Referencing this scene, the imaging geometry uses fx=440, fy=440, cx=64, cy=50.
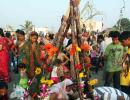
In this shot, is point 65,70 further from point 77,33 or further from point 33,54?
point 77,33

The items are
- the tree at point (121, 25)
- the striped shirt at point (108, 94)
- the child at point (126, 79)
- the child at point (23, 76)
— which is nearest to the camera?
the striped shirt at point (108, 94)

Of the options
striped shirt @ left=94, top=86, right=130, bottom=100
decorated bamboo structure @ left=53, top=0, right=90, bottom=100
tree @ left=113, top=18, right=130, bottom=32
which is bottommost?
striped shirt @ left=94, top=86, right=130, bottom=100

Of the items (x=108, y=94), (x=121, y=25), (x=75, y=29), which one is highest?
(x=121, y=25)

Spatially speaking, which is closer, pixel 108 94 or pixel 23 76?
pixel 108 94

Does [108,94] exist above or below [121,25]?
below

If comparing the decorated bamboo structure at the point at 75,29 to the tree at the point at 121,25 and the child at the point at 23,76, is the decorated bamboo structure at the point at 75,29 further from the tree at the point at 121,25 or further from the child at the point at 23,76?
the tree at the point at 121,25

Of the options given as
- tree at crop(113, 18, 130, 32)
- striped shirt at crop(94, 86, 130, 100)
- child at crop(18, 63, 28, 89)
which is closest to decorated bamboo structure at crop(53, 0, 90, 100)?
striped shirt at crop(94, 86, 130, 100)

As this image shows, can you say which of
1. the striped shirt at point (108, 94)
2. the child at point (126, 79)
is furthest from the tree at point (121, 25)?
the striped shirt at point (108, 94)

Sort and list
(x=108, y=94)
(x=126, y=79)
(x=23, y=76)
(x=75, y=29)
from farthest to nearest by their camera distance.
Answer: (x=23, y=76), (x=126, y=79), (x=75, y=29), (x=108, y=94)

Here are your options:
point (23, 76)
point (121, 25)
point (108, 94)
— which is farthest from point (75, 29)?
point (121, 25)

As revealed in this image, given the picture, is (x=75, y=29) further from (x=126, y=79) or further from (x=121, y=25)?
(x=121, y=25)

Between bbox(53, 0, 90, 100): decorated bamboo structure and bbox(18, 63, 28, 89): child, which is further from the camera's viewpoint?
bbox(18, 63, 28, 89): child

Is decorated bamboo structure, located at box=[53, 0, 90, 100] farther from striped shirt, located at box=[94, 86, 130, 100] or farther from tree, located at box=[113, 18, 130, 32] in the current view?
tree, located at box=[113, 18, 130, 32]

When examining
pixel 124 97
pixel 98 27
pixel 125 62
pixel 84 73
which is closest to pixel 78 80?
pixel 84 73
